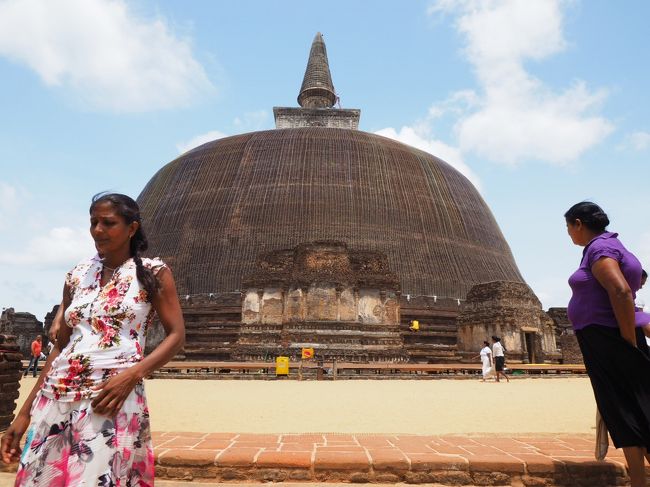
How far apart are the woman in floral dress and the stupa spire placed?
145 feet

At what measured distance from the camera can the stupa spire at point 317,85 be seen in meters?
44.6

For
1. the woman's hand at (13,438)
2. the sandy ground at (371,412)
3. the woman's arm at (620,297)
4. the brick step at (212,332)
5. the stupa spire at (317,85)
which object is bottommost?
the sandy ground at (371,412)

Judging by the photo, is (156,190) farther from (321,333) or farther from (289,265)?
(321,333)

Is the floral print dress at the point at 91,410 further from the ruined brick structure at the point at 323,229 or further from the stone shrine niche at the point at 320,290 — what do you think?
the ruined brick structure at the point at 323,229

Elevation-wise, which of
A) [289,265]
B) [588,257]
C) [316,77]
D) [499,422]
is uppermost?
[316,77]

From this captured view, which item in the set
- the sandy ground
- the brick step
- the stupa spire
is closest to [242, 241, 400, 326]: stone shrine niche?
the brick step

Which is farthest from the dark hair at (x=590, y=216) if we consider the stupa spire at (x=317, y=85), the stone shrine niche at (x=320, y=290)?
the stupa spire at (x=317, y=85)

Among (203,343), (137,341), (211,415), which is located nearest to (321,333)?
(203,343)

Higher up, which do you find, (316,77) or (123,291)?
(316,77)

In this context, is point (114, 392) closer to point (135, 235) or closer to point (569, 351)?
point (135, 235)

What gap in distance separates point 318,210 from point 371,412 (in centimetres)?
2095

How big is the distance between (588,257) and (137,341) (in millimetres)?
2300

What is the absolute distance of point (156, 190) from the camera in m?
32.6

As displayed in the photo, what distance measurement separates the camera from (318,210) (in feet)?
89.9
